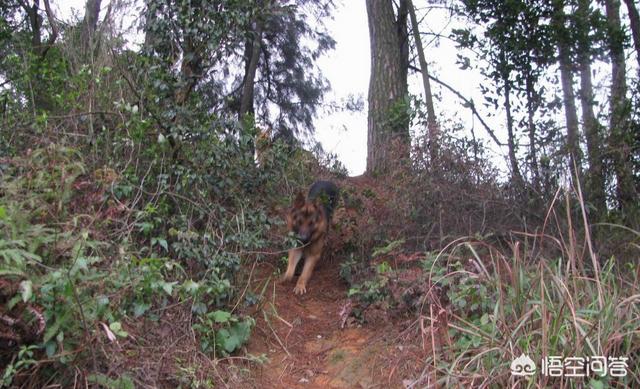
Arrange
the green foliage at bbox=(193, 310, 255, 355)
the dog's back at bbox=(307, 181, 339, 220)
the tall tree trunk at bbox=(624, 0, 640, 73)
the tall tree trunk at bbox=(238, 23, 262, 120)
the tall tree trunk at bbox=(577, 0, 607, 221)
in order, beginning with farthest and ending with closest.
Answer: the tall tree trunk at bbox=(238, 23, 262, 120)
the tall tree trunk at bbox=(624, 0, 640, 73)
the dog's back at bbox=(307, 181, 339, 220)
the tall tree trunk at bbox=(577, 0, 607, 221)
the green foliage at bbox=(193, 310, 255, 355)

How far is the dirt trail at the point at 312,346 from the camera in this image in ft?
19.8

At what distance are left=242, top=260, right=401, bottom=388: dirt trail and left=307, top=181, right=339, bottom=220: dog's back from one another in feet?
3.87

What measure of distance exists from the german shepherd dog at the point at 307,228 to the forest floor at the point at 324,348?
36cm

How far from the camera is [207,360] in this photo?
5.68 metres

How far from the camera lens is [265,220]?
23.2ft

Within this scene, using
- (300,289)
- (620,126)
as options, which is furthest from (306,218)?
(620,126)

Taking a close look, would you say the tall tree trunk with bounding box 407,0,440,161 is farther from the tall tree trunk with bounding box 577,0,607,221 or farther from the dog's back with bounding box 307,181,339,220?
the tall tree trunk with bounding box 577,0,607,221

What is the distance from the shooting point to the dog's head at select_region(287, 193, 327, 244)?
839cm

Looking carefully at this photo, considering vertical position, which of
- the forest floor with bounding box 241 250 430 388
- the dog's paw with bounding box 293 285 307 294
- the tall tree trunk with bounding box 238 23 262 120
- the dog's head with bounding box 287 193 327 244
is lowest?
the forest floor with bounding box 241 250 430 388

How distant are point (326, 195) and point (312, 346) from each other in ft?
7.94

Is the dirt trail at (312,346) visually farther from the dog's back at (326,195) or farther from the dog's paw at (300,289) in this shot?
the dog's back at (326,195)

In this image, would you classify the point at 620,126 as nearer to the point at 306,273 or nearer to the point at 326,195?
the point at 326,195

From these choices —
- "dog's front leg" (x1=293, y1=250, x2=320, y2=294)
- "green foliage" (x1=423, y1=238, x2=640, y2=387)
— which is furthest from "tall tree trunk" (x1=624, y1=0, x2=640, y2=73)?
"dog's front leg" (x1=293, y1=250, x2=320, y2=294)

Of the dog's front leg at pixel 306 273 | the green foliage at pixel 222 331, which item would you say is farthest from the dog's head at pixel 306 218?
the green foliage at pixel 222 331
